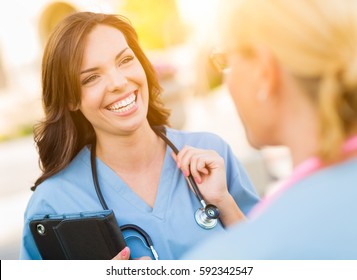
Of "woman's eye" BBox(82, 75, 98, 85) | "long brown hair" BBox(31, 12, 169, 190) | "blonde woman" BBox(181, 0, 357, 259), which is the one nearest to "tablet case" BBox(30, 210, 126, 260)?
"long brown hair" BBox(31, 12, 169, 190)

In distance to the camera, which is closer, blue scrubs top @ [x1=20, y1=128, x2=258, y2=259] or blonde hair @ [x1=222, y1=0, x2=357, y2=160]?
blonde hair @ [x1=222, y1=0, x2=357, y2=160]

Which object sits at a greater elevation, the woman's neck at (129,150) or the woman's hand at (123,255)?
the woman's neck at (129,150)

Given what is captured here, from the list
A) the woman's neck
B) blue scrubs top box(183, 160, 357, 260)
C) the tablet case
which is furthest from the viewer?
the woman's neck

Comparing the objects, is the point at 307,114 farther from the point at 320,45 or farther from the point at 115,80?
the point at 115,80

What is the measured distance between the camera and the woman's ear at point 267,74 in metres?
0.61

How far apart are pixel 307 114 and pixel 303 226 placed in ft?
0.37

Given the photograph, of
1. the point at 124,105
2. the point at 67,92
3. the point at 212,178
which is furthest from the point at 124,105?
the point at 212,178

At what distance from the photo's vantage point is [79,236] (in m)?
1.08

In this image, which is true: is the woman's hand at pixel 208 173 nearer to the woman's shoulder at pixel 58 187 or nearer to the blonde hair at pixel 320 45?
the woman's shoulder at pixel 58 187

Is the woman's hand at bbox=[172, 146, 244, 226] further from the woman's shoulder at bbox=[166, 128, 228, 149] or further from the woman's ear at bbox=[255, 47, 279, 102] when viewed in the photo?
the woman's ear at bbox=[255, 47, 279, 102]

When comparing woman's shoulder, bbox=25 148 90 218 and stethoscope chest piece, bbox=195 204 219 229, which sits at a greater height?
→ woman's shoulder, bbox=25 148 90 218

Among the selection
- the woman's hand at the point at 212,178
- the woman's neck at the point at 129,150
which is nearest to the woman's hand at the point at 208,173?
the woman's hand at the point at 212,178

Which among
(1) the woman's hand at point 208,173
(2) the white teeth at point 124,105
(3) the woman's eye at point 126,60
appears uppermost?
(3) the woman's eye at point 126,60

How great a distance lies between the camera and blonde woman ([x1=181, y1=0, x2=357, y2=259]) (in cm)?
58
